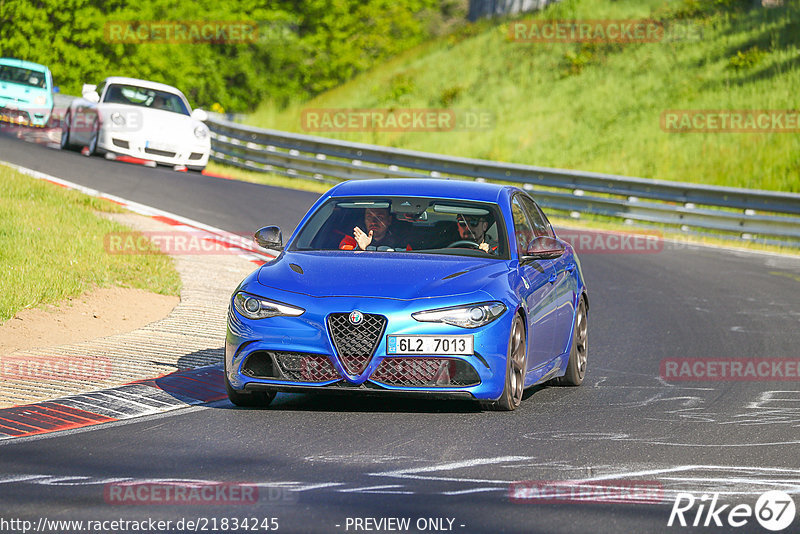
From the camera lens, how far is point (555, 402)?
31.2 feet

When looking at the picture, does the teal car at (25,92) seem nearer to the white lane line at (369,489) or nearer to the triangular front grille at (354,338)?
the triangular front grille at (354,338)

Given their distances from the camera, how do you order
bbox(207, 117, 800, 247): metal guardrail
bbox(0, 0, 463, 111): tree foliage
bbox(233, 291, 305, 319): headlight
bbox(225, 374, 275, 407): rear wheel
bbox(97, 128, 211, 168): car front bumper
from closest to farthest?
bbox(233, 291, 305, 319): headlight, bbox(225, 374, 275, 407): rear wheel, bbox(207, 117, 800, 247): metal guardrail, bbox(97, 128, 211, 168): car front bumper, bbox(0, 0, 463, 111): tree foliage

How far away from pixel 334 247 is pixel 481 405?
1546mm

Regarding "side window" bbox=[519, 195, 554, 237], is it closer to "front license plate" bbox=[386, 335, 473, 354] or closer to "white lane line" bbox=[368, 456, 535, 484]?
"front license plate" bbox=[386, 335, 473, 354]

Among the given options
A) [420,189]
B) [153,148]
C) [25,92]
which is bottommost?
[153,148]

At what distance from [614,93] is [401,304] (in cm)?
3308

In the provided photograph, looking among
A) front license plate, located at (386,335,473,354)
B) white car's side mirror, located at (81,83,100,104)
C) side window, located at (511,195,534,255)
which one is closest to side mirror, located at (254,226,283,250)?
front license plate, located at (386,335,473,354)

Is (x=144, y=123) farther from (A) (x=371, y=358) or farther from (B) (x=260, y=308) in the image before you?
(A) (x=371, y=358)

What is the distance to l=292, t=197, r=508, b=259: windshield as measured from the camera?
30.5ft

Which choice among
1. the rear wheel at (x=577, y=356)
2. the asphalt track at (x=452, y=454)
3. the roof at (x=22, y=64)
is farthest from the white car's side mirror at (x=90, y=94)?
the rear wheel at (x=577, y=356)

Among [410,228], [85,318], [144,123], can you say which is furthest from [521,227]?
[144,123]

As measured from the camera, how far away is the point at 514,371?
8.72m

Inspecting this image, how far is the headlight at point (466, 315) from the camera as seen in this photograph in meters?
8.20

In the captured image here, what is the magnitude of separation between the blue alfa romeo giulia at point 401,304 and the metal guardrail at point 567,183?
14.9 m
